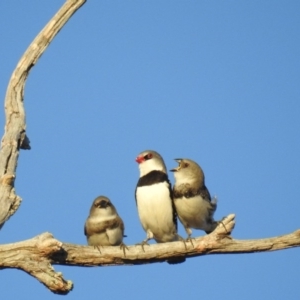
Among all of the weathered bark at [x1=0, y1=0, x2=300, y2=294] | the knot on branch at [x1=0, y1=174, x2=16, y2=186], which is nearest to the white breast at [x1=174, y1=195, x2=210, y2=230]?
the weathered bark at [x1=0, y1=0, x2=300, y2=294]

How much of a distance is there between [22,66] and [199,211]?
3.17 m

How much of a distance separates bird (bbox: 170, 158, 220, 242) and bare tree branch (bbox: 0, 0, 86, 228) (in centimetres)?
221

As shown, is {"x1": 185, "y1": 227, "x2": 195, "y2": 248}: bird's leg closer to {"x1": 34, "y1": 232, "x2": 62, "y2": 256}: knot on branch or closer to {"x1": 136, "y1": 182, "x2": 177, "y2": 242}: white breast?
{"x1": 136, "y1": 182, "x2": 177, "y2": 242}: white breast

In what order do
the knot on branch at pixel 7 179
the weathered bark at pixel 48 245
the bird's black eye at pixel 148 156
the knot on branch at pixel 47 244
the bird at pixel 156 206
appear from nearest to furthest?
1. the knot on branch at pixel 47 244
2. the weathered bark at pixel 48 245
3. the knot on branch at pixel 7 179
4. the bird at pixel 156 206
5. the bird's black eye at pixel 148 156

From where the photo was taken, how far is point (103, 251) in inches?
420

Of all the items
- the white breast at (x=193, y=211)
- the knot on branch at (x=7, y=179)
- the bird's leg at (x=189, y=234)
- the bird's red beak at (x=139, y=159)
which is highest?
the bird's red beak at (x=139, y=159)

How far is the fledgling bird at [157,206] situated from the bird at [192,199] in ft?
0.52

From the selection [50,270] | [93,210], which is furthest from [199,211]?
[50,270]

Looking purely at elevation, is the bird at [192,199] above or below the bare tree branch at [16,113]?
below

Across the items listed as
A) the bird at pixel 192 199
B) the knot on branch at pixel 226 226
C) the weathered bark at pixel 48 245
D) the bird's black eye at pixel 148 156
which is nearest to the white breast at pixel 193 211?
the bird at pixel 192 199

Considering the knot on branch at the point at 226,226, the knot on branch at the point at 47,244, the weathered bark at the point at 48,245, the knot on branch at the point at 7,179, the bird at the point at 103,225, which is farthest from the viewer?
the bird at the point at 103,225

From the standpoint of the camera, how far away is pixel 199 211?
11523 millimetres

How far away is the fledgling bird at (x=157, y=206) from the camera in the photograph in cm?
1176

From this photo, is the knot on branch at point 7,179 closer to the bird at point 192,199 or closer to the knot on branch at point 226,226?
the bird at point 192,199
